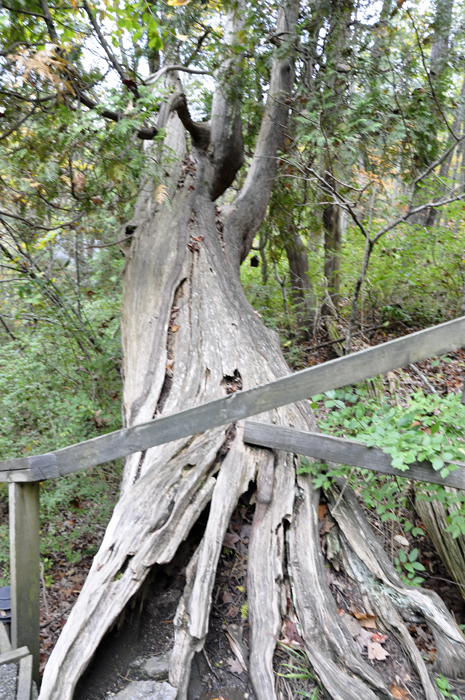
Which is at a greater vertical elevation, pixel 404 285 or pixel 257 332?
pixel 404 285

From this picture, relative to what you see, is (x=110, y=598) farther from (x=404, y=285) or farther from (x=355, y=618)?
(x=404, y=285)

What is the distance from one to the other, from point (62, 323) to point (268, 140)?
411 cm

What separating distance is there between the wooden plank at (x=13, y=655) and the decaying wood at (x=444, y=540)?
268 cm

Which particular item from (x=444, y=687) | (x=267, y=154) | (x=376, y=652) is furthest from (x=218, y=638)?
(x=267, y=154)

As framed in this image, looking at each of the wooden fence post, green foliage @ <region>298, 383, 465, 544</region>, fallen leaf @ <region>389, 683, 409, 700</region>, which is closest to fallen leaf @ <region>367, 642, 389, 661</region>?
fallen leaf @ <region>389, 683, 409, 700</region>

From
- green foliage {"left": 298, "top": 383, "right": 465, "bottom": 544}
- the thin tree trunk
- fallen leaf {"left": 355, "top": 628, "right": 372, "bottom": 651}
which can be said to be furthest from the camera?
the thin tree trunk

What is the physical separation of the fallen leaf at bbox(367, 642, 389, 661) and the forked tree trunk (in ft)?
0.28

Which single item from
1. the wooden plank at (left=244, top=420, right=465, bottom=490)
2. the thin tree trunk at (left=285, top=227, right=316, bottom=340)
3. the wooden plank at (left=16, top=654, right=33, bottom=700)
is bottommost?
the wooden plank at (left=16, top=654, right=33, bottom=700)

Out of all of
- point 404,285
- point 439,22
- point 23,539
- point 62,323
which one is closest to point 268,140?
point 439,22

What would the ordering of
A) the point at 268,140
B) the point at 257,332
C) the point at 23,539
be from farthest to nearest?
the point at 268,140 → the point at 257,332 → the point at 23,539

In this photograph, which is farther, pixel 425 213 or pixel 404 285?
pixel 425 213

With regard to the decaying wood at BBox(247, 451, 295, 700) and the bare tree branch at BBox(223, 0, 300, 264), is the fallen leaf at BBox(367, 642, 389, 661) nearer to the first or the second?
the decaying wood at BBox(247, 451, 295, 700)

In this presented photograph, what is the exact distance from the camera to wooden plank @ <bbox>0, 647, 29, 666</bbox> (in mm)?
2477

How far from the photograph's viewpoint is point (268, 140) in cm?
712
